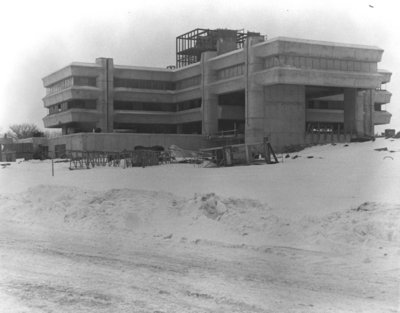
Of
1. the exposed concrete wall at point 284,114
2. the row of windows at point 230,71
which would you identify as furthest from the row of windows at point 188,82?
the exposed concrete wall at point 284,114

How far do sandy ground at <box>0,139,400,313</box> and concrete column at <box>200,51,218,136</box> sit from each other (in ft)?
176

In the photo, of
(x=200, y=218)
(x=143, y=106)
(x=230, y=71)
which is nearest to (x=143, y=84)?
(x=143, y=106)

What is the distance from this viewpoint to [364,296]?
738 cm

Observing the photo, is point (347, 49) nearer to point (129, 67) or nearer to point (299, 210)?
point (129, 67)

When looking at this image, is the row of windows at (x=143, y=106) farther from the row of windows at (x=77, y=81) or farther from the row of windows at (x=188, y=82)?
the row of windows at (x=77, y=81)

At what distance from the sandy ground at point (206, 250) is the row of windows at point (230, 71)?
158ft

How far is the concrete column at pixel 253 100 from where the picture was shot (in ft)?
203

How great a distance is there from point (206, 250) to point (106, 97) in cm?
7118

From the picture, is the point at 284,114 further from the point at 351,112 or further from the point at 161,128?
the point at 161,128

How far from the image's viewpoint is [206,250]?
1104 centimetres

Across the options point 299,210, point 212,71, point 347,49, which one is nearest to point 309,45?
point 347,49

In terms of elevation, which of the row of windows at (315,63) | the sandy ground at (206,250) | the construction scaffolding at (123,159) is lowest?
the sandy ground at (206,250)

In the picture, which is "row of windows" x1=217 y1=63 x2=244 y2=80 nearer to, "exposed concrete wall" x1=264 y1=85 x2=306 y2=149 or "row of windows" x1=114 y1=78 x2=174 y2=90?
"exposed concrete wall" x1=264 y1=85 x2=306 y2=149

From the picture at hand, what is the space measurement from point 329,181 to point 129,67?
6642 cm
